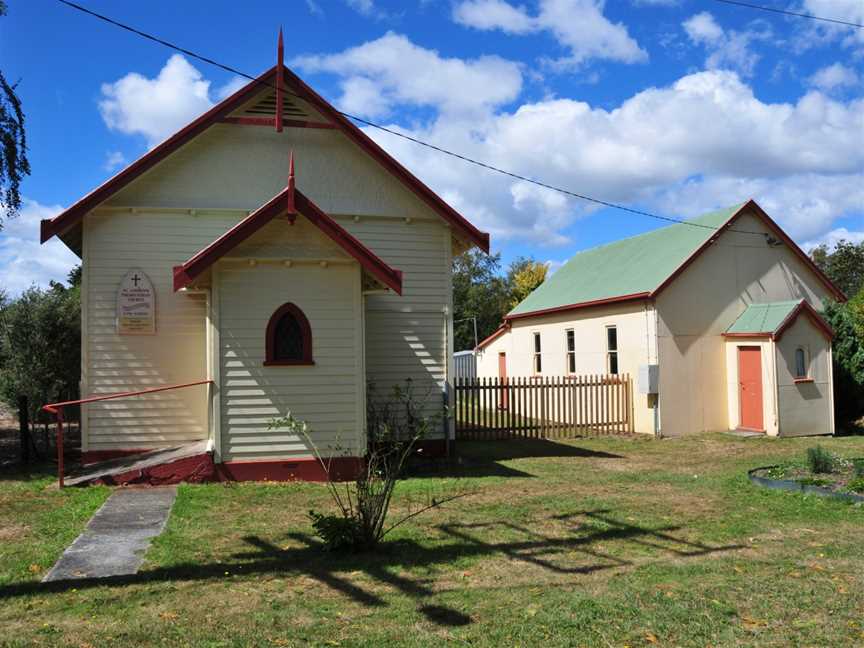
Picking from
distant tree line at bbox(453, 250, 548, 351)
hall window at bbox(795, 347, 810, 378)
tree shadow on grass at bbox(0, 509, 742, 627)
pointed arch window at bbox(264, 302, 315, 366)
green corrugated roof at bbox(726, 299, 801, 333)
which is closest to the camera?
tree shadow on grass at bbox(0, 509, 742, 627)

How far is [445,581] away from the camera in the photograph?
6.99m

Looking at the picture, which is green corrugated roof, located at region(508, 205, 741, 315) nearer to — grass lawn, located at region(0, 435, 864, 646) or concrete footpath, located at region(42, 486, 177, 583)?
grass lawn, located at region(0, 435, 864, 646)

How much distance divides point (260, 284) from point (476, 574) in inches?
263

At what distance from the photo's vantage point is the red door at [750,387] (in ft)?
64.0

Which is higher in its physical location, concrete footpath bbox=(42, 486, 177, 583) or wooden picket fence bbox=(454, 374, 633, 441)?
wooden picket fence bbox=(454, 374, 633, 441)

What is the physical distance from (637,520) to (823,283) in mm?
15235

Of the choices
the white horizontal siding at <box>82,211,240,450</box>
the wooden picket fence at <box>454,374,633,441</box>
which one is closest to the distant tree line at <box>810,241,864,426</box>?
the wooden picket fence at <box>454,374,633,441</box>

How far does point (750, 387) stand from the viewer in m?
19.8

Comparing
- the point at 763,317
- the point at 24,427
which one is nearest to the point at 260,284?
the point at 24,427

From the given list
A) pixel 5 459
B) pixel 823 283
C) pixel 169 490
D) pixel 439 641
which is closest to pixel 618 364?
pixel 823 283

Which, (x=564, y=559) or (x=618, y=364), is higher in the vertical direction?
(x=618, y=364)

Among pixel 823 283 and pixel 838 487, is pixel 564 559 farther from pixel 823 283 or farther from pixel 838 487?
pixel 823 283

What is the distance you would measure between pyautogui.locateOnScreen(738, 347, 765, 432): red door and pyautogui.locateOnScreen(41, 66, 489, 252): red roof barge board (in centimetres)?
844

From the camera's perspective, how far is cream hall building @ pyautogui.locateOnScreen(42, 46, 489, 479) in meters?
12.1
